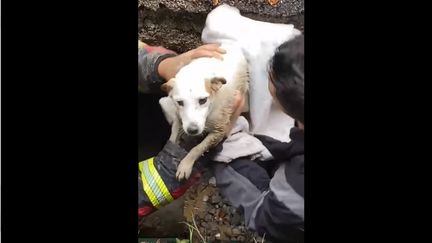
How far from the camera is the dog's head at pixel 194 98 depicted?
317 cm

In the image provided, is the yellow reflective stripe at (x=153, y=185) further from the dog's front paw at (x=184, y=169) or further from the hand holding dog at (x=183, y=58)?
the hand holding dog at (x=183, y=58)

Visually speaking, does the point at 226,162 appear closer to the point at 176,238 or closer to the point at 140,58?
the point at 176,238

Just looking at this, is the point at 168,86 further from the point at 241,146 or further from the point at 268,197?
the point at 268,197

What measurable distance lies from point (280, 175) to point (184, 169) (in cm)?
48

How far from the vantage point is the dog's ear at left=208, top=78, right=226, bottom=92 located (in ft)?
10.5

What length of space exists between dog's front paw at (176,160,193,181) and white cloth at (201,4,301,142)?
36 centimetres

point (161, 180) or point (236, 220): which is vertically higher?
point (161, 180)

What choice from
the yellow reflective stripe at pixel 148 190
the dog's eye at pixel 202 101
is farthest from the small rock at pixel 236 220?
the dog's eye at pixel 202 101

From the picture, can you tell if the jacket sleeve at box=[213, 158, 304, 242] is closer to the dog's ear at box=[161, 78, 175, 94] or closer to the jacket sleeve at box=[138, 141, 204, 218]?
the jacket sleeve at box=[138, 141, 204, 218]

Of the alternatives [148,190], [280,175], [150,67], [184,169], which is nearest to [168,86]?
[150,67]

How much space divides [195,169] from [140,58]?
0.62 metres

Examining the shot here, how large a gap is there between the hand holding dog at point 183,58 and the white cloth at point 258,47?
5 centimetres

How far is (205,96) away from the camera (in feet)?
10.4

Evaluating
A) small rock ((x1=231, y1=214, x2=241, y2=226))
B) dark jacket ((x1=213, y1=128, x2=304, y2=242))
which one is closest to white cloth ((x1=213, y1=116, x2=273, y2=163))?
dark jacket ((x1=213, y1=128, x2=304, y2=242))
